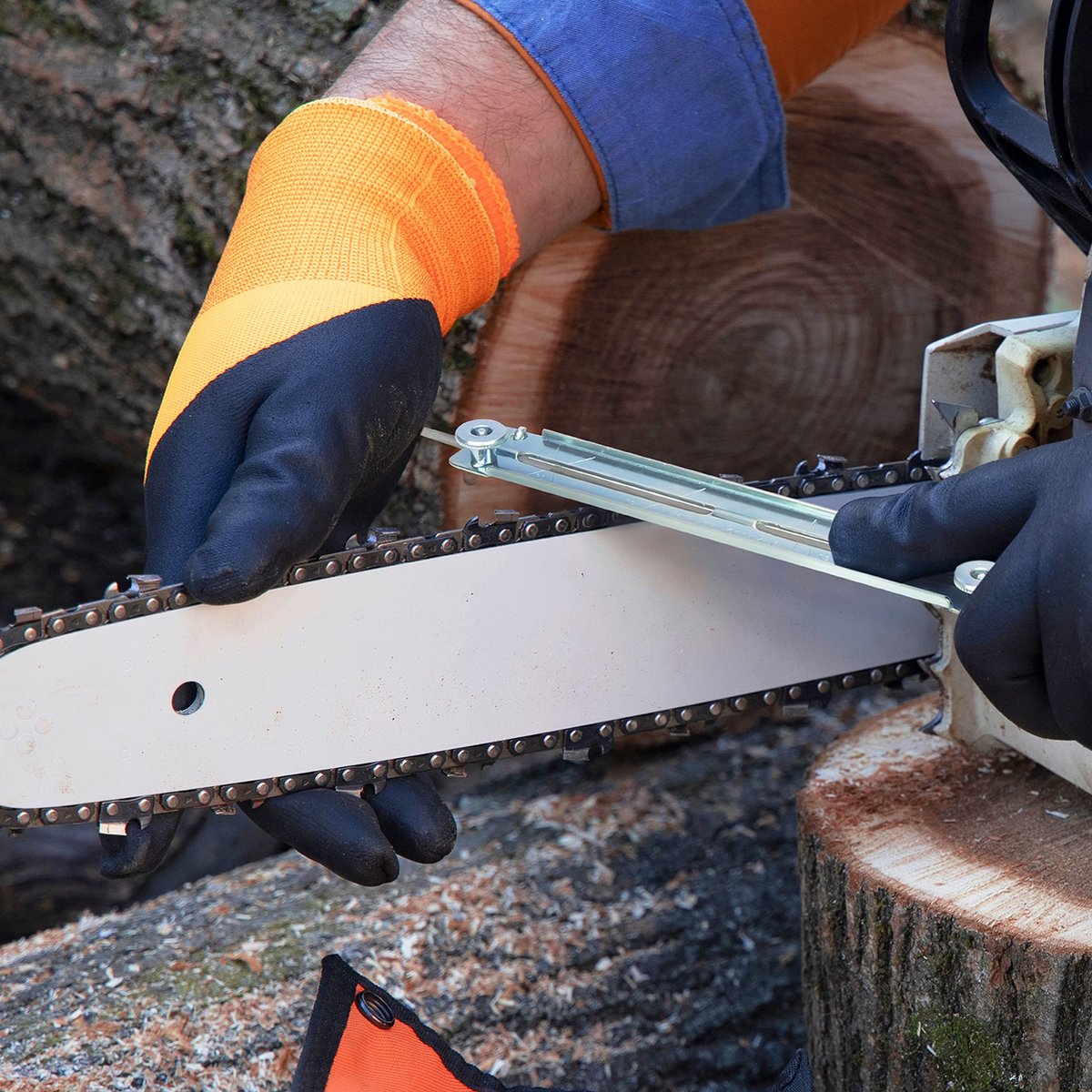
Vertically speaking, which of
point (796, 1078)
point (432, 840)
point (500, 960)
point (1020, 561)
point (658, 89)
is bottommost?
point (500, 960)

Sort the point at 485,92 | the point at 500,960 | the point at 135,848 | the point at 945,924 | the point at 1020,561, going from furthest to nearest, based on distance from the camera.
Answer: the point at 500,960
the point at 485,92
the point at 945,924
the point at 135,848
the point at 1020,561

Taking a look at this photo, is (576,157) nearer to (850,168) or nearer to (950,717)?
(850,168)

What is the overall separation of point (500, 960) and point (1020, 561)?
944mm

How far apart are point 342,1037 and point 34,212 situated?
4.98 feet

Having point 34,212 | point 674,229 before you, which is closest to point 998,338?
point 674,229

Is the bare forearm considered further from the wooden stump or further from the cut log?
the wooden stump

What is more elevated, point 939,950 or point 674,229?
point 674,229

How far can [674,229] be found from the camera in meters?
1.84

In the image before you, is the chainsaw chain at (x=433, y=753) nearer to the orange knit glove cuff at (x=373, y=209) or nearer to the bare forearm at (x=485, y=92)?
the orange knit glove cuff at (x=373, y=209)

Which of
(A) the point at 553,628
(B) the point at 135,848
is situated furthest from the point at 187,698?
(A) the point at 553,628

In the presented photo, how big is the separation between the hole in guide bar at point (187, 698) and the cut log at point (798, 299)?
761 mm

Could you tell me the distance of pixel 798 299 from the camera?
6.60 feet

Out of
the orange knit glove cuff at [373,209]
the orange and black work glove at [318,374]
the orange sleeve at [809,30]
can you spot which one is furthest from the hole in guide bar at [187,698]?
the orange sleeve at [809,30]

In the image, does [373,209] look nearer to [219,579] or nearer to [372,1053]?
[219,579]
